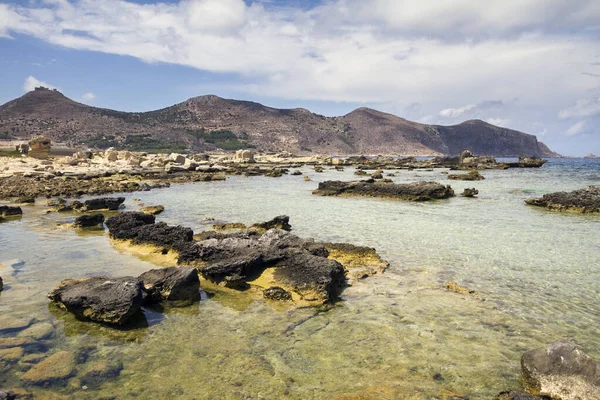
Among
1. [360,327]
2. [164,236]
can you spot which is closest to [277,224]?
[164,236]

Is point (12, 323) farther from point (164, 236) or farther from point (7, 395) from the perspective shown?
point (164, 236)

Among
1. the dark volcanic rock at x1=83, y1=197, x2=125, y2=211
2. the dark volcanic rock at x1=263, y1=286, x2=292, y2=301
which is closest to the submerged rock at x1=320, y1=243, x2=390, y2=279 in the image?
the dark volcanic rock at x1=263, y1=286, x2=292, y2=301

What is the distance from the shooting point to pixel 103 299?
661cm

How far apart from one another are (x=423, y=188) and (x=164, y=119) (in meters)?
161

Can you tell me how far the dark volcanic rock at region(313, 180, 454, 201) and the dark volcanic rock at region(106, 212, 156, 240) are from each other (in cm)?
1526

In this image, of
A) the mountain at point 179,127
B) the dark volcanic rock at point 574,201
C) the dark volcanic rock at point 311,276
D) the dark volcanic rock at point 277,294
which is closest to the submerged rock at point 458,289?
the dark volcanic rock at point 311,276

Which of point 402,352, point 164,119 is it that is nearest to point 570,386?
point 402,352

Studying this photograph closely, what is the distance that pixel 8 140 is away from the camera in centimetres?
9725

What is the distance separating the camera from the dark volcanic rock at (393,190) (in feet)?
80.3

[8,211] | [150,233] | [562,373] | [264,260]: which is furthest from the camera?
[8,211]

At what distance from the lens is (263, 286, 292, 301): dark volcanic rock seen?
775 centimetres

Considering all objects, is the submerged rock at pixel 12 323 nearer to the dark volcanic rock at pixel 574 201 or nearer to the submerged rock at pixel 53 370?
the submerged rock at pixel 53 370

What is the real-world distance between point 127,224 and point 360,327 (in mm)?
9963

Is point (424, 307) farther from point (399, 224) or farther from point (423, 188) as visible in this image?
point (423, 188)
